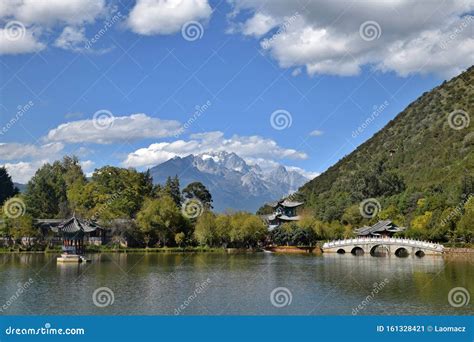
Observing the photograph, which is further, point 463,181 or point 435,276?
point 463,181

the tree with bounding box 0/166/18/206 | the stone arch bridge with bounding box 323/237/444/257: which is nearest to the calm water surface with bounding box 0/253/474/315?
the stone arch bridge with bounding box 323/237/444/257

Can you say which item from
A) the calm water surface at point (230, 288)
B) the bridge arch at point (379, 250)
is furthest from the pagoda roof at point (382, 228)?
the calm water surface at point (230, 288)

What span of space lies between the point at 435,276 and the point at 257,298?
1159 cm

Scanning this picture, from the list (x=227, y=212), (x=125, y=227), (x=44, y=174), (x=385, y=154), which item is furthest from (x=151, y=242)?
(x=385, y=154)

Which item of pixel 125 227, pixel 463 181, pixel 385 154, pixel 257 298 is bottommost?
pixel 257 298

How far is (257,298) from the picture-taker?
21344 mm

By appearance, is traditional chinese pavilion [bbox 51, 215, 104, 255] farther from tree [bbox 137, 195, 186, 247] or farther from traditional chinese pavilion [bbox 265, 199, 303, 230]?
traditional chinese pavilion [bbox 265, 199, 303, 230]

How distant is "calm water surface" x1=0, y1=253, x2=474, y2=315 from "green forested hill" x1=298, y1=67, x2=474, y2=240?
16.5 meters

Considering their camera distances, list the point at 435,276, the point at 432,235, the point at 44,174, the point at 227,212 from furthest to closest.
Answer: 1. the point at 44,174
2. the point at 227,212
3. the point at 432,235
4. the point at 435,276

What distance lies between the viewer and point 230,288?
23844 millimetres

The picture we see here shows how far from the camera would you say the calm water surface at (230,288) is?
62.5 ft

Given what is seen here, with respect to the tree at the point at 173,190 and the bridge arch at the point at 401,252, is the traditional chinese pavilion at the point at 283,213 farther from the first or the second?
the bridge arch at the point at 401,252

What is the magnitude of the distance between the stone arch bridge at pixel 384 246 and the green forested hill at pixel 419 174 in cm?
248

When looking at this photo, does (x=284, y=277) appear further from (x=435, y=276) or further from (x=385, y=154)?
(x=385, y=154)
